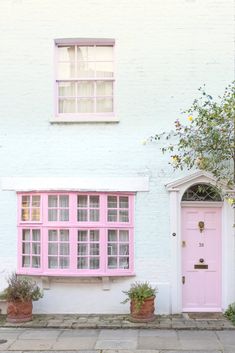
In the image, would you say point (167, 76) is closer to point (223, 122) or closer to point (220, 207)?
point (223, 122)

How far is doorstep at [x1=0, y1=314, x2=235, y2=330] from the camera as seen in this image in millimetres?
9461

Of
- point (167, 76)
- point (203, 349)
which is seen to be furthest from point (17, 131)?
point (203, 349)

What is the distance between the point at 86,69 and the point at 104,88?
1.99 ft

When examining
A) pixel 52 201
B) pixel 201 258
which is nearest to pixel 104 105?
pixel 52 201

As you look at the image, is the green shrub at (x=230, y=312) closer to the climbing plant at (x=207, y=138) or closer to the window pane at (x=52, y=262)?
the climbing plant at (x=207, y=138)

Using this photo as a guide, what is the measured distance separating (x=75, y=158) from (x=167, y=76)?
271 centimetres

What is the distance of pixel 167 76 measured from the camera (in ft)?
35.3

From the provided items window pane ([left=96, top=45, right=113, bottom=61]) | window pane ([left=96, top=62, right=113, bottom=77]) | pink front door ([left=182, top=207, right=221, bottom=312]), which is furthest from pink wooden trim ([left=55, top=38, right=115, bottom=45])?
pink front door ([left=182, top=207, right=221, bottom=312])

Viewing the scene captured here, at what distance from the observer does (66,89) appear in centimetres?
1109

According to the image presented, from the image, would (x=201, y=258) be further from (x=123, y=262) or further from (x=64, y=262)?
(x=64, y=262)

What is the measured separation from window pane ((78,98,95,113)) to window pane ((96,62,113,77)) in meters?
0.62

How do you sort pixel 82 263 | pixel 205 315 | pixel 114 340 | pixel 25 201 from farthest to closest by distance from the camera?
pixel 25 201, pixel 82 263, pixel 205 315, pixel 114 340

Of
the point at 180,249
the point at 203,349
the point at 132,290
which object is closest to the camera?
the point at 203,349

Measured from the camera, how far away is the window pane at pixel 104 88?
11078 millimetres
